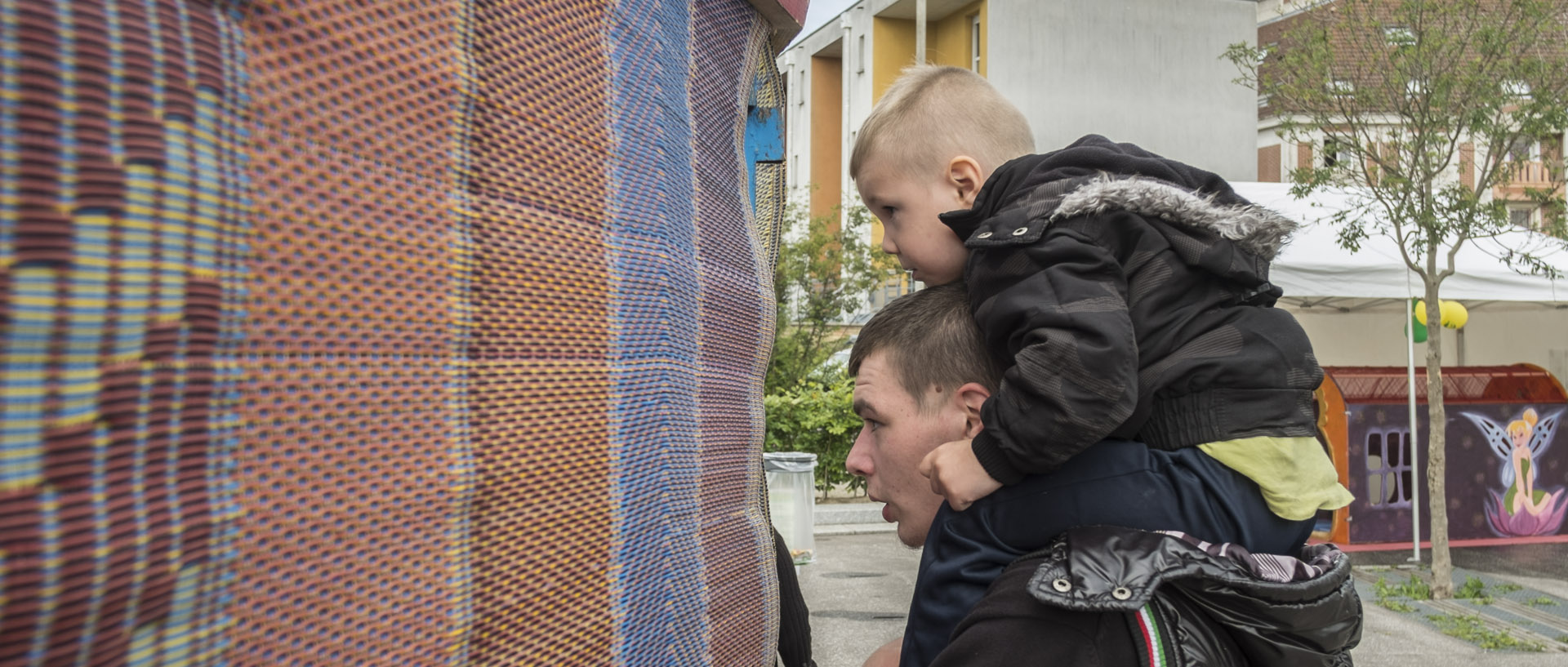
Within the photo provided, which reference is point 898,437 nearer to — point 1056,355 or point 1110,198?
point 1056,355

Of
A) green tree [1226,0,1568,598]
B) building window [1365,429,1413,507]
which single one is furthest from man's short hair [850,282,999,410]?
building window [1365,429,1413,507]

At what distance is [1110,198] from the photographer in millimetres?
1706

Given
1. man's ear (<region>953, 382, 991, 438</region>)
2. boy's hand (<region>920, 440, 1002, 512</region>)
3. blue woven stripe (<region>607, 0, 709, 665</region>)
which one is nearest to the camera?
blue woven stripe (<region>607, 0, 709, 665</region>)

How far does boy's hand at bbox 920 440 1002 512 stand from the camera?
1688 millimetres

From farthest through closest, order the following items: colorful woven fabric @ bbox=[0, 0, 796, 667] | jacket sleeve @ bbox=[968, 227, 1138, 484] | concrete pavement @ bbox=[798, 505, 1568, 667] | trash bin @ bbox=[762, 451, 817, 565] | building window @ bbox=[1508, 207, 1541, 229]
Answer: building window @ bbox=[1508, 207, 1541, 229]
trash bin @ bbox=[762, 451, 817, 565]
concrete pavement @ bbox=[798, 505, 1568, 667]
jacket sleeve @ bbox=[968, 227, 1138, 484]
colorful woven fabric @ bbox=[0, 0, 796, 667]

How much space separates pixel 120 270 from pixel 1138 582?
1221mm

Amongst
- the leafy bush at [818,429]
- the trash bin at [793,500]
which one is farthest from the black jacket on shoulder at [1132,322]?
the leafy bush at [818,429]

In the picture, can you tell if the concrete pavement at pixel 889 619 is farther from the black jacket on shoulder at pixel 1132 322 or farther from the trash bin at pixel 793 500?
the black jacket on shoulder at pixel 1132 322

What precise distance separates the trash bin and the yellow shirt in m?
6.71

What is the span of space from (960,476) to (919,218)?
2.32ft

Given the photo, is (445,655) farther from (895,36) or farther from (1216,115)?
(895,36)

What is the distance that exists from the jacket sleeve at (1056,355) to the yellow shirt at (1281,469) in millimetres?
190

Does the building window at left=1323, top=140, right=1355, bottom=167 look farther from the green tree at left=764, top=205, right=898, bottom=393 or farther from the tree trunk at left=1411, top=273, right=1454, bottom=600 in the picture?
the green tree at left=764, top=205, right=898, bottom=393

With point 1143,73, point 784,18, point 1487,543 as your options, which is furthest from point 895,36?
point 784,18
